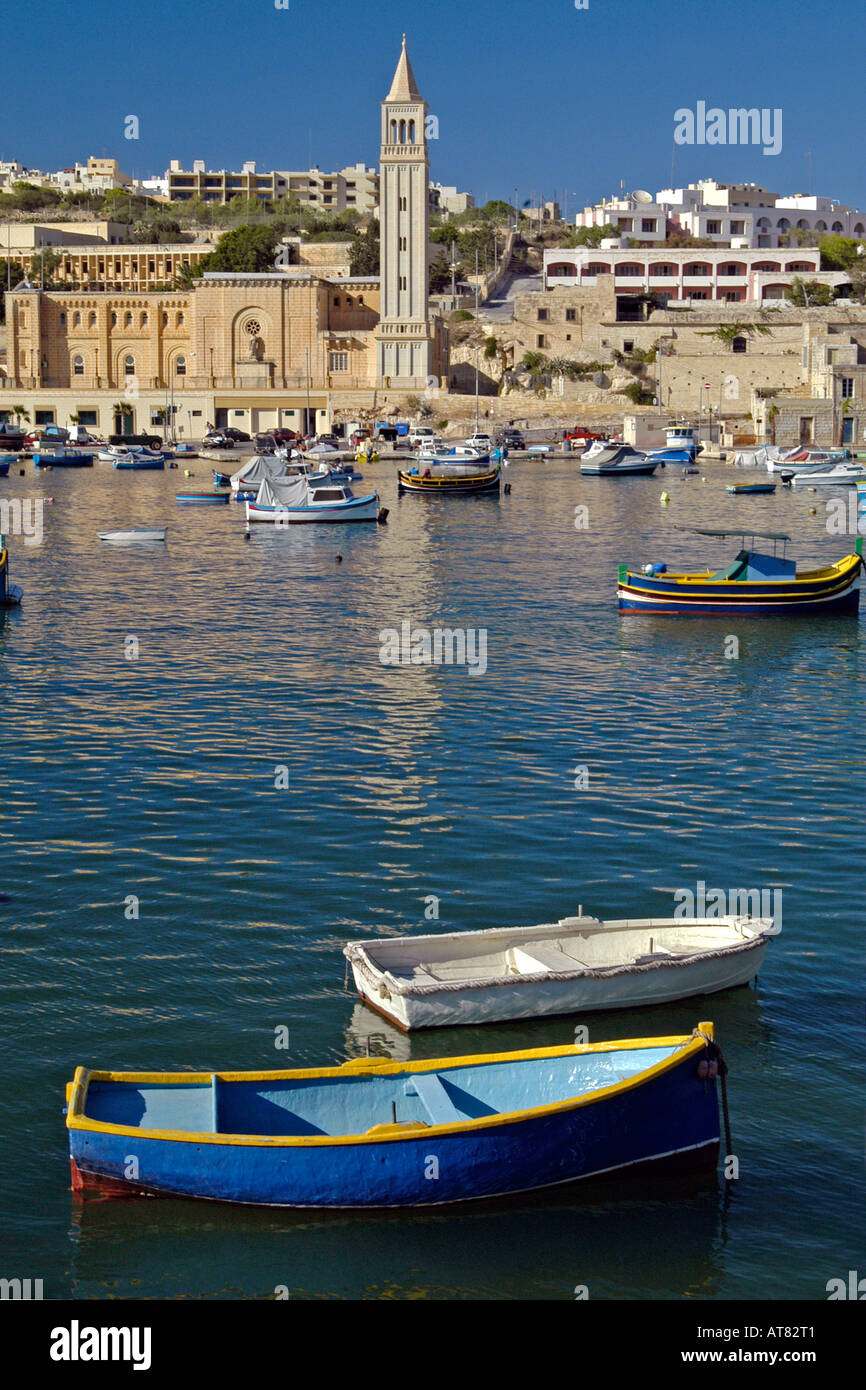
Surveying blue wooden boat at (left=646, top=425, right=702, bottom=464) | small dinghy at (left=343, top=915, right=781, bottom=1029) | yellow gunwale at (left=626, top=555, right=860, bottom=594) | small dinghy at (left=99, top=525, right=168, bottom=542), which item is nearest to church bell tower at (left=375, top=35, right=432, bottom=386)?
blue wooden boat at (left=646, top=425, right=702, bottom=464)

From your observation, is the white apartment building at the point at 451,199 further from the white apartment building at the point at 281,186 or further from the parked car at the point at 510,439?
the parked car at the point at 510,439

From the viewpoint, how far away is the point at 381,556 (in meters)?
43.9

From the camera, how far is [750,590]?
30.5m

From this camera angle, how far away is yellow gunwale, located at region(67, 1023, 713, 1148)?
344 inches

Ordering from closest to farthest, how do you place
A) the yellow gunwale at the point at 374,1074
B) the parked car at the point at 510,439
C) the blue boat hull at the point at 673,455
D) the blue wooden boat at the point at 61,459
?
the yellow gunwale at the point at 374,1074 → the blue boat hull at the point at 673,455 → the blue wooden boat at the point at 61,459 → the parked car at the point at 510,439

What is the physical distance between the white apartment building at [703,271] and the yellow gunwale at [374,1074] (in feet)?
336

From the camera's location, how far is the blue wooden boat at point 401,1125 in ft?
28.9

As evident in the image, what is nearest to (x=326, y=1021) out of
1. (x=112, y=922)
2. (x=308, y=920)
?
(x=308, y=920)

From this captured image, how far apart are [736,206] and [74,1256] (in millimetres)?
135054

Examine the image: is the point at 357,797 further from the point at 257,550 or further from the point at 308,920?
the point at 257,550

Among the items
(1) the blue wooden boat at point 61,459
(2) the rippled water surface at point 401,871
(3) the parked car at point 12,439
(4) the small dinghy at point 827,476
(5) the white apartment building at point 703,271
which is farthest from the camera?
(5) the white apartment building at point 703,271

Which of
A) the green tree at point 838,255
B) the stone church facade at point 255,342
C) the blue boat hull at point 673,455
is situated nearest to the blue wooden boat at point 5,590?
the blue boat hull at point 673,455

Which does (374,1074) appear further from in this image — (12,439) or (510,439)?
(12,439)
